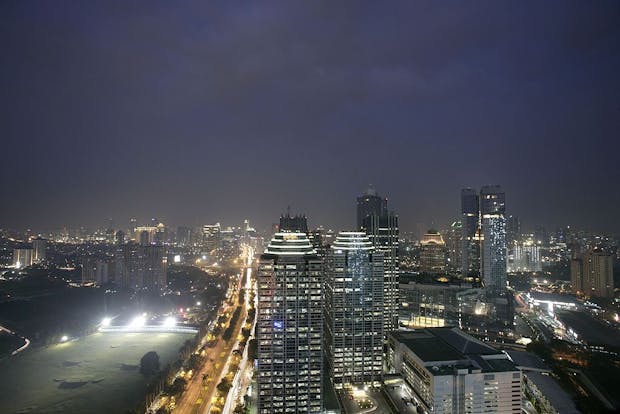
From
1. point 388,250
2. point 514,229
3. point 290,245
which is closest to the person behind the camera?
point 290,245

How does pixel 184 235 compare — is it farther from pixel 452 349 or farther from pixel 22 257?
pixel 452 349

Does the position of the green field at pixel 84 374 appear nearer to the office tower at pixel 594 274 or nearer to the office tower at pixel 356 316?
the office tower at pixel 356 316

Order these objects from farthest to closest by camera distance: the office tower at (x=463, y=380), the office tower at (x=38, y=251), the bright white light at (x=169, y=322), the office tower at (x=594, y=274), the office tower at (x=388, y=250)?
the office tower at (x=38, y=251) < the office tower at (x=594, y=274) < the bright white light at (x=169, y=322) < the office tower at (x=388, y=250) < the office tower at (x=463, y=380)

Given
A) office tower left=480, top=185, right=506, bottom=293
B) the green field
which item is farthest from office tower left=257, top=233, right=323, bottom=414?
office tower left=480, top=185, right=506, bottom=293

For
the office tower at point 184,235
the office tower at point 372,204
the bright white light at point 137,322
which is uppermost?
the office tower at point 372,204

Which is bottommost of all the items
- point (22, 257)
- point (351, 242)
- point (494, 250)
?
point (22, 257)

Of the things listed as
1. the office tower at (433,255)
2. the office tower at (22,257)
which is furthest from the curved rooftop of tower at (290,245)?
the office tower at (22,257)

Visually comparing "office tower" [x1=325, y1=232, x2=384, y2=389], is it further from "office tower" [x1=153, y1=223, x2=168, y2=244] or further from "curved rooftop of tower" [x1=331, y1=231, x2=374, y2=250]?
"office tower" [x1=153, y1=223, x2=168, y2=244]

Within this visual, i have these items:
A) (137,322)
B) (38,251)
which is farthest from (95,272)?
(137,322)
